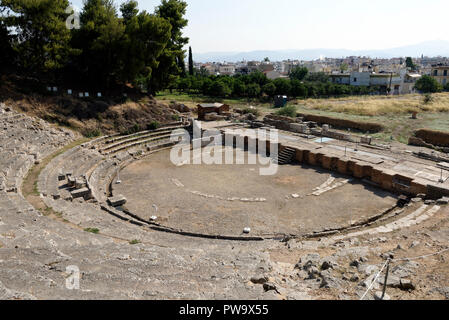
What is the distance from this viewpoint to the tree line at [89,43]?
2541cm

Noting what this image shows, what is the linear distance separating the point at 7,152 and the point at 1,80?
10797mm

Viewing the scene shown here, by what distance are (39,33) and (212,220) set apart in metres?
22.2

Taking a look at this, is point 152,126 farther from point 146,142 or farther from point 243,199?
point 243,199

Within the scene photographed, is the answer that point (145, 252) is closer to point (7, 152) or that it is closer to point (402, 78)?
point (7, 152)

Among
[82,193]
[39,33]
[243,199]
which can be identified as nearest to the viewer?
[82,193]

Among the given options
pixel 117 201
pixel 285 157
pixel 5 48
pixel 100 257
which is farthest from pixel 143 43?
pixel 100 257

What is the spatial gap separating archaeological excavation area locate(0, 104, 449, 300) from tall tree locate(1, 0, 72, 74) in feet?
18.8

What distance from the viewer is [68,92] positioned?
28.0 m

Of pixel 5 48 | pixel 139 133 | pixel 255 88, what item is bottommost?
pixel 139 133

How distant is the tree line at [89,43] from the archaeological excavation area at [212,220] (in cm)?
652

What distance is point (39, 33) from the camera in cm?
2578

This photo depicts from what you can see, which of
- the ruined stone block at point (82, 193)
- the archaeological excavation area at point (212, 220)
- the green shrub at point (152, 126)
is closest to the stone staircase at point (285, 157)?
the archaeological excavation area at point (212, 220)
